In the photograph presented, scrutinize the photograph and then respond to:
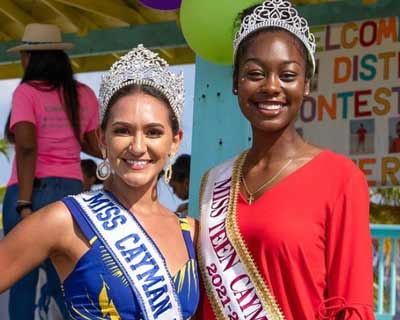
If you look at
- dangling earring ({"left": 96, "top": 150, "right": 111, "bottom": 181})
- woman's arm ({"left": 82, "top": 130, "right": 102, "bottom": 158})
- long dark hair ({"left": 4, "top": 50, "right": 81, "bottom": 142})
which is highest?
long dark hair ({"left": 4, "top": 50, "right": 81, "bottom": 142})

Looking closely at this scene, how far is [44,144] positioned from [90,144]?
26cm

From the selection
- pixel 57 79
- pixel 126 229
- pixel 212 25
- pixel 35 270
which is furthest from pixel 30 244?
pixel 57 79

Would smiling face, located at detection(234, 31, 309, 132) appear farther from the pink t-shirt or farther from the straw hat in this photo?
the straw hat

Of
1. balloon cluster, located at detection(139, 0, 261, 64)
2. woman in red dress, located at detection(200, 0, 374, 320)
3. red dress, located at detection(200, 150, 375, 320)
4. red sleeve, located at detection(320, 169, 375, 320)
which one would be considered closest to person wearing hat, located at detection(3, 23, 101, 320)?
balloon cluster, located at detection(139, 0, 261, 64)

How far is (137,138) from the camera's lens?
2.08 metres

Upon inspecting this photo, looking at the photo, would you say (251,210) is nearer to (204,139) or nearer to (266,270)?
(266,270)

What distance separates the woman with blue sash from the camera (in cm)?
198

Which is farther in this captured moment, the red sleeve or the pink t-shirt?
the pink t-shirt

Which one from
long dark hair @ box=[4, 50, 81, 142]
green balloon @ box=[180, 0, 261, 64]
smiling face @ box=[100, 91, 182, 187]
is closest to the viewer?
smiling face @ box=[100, 91, 182, 187]

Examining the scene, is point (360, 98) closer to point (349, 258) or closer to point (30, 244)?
point (349, 258)

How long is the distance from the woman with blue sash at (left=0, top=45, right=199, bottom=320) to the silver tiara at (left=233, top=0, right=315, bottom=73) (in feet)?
0.77

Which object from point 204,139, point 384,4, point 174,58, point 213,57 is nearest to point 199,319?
point 213,57

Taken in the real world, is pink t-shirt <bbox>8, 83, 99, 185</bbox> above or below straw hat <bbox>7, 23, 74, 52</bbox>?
below

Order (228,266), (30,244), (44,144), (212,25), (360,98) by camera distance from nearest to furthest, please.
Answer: (30,244)
(228,266)
(212,25)
(44,144)
(360,98)
